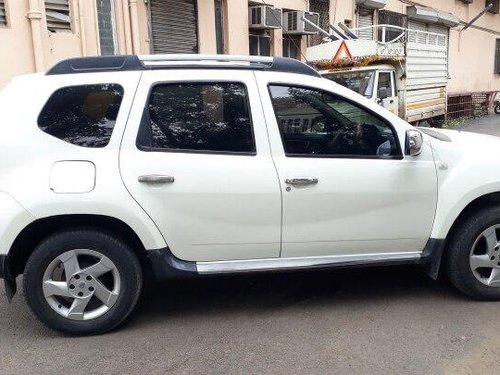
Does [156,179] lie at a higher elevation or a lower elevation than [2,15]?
lower

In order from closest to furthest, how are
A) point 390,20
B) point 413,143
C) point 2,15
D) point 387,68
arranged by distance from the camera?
1. point 413,143
2. point 2,15
3. point 387,68
4. point 390,20

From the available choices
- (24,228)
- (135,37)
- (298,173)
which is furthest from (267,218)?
(135,37)

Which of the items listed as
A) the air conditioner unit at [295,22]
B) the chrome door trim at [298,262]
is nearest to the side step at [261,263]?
the chrome door trim at [298,262]

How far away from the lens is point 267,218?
11.4 ft

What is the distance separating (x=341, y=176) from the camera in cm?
352

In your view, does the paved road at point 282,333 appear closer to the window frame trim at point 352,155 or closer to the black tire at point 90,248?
the black tire at point 90,248

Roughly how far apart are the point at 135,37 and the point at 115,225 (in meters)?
7.44

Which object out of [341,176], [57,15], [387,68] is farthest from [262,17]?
[341,176]

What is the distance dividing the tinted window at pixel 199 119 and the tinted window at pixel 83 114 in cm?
23

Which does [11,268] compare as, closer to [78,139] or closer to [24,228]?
[24,228]

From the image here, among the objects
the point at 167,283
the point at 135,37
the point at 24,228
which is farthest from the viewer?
the point at 135,37

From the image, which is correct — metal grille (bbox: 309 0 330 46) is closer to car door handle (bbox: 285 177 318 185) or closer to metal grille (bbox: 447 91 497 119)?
metal grille (bbox: 447 91 497 119)

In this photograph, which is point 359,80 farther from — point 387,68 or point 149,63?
point 149,63

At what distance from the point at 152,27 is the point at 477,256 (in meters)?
8.68
